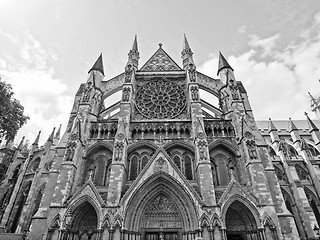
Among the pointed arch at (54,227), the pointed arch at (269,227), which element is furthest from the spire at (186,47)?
the pointed arch at (54,227)

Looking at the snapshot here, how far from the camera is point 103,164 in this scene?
1705 cm

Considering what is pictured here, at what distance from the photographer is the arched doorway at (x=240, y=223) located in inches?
536

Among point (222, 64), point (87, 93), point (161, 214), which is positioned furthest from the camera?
point (222, 64)

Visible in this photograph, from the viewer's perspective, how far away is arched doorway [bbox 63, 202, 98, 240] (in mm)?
→ 13677

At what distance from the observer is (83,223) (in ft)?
47.4

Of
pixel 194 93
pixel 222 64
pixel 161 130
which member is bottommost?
pixel 161 130

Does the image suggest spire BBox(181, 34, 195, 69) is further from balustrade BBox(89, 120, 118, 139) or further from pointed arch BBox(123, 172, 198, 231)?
pointed arch BBox(123, 172, 198, 231)

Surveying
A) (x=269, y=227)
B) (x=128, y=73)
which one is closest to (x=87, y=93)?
(x=128, y=73)

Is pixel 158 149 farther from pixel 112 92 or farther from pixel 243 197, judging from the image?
pixel 112 92

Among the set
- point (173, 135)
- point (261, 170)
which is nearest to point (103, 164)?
point (173, 135)

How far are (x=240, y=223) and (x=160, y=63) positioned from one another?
58.0 feet

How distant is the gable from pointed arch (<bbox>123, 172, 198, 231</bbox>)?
1261 cm

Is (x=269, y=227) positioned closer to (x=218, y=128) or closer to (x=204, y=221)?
(x=204, y=221)

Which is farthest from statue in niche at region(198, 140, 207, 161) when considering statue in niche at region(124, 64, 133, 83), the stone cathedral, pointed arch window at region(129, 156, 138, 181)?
statue in niche at region(124, 64, 133, 83)
